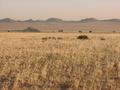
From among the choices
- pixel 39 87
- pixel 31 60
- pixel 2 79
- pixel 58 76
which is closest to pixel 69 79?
pixel 58 76

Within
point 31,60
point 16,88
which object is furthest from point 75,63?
point 16,88

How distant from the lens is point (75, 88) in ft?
35.5

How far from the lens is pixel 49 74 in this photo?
1273 centimetres

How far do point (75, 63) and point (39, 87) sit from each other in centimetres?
431

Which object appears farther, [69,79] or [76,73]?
[76,73]

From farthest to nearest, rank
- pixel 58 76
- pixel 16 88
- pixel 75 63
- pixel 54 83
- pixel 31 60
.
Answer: pixel 31 60 < pixel 75 63 < pixel 58 76 < pixel 54 83 < pixel 16 88

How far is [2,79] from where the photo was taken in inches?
479

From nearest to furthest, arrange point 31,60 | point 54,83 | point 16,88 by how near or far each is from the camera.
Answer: point 16,88 < point 54,83 < point 31,60

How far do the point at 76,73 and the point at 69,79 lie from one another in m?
0.95

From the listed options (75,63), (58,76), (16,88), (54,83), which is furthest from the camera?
(75,63)

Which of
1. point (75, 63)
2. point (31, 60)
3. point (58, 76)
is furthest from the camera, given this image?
point (31, 60)

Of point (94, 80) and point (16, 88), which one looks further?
point (94, 80)

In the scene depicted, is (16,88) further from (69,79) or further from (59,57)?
(59,57)

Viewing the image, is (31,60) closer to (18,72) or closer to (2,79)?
(18,72)
